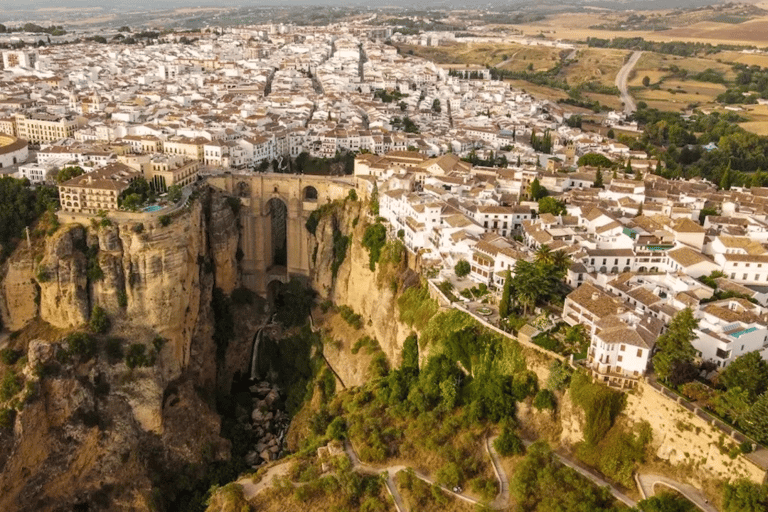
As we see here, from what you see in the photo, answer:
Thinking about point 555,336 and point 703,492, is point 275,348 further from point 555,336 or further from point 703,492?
point 703,492

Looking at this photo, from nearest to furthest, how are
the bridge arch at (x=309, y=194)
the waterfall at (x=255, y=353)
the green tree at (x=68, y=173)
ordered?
1. the green tree at (x=68, y=173)
2. the waterfall at (x=255, y=353)
3. the bridge arch at (x=309, y=194)

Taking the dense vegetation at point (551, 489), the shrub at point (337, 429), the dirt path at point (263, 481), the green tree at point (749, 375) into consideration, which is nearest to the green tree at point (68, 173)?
the dirt path at point (263, 481)

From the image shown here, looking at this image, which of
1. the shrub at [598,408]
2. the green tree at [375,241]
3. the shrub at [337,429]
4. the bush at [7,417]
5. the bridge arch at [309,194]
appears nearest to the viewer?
the shrub at [598,408]

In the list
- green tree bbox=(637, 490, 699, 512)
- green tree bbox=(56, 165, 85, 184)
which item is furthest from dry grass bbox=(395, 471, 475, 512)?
green tree bbox=(56, 165, 85, 184)

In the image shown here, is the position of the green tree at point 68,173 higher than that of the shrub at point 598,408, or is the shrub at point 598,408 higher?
the green tree at point 68,173

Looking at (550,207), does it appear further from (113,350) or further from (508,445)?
(113,350)

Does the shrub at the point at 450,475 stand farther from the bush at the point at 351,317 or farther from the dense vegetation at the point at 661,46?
the dense vegetation at the point at 661,46

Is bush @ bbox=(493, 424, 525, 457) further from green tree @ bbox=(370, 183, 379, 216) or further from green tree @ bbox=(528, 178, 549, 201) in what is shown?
green tree @ bbox=(528, 178, 549, 201)
